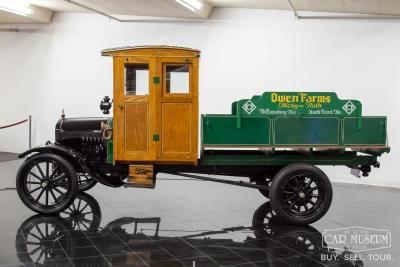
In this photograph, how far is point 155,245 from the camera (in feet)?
15.1

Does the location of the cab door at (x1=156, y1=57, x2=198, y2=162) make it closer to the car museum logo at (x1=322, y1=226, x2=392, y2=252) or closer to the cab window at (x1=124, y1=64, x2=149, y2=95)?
the cab window at (x1=124, y1=64, x2=149, y2=95)

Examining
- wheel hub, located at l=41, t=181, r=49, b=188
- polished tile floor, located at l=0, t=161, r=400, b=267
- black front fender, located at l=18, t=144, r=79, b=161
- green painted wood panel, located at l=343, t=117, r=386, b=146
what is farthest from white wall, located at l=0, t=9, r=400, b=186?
wheel hub, located at l=41, t=181, r=49, b=188

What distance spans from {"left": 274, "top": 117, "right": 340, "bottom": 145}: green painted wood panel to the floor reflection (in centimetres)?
103

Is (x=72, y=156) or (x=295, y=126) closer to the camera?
(x=295, y=126)

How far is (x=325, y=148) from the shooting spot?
5.58m

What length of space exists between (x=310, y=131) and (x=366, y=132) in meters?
0.69

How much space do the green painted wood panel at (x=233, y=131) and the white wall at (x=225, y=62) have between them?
4.20 meters

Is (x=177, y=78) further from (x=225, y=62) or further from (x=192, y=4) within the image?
(x=225, y=62)

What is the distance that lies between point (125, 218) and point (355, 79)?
5.58 metres

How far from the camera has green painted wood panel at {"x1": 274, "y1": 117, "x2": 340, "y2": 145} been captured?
219 inches

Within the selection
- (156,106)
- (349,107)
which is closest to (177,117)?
(156,106)

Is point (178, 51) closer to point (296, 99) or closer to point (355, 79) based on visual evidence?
point (296, 99)

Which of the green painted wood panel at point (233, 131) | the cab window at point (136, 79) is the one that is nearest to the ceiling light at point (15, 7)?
the cab window at point (136, 79)

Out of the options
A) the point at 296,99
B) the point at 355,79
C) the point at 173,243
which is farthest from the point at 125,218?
the point at 355,79
